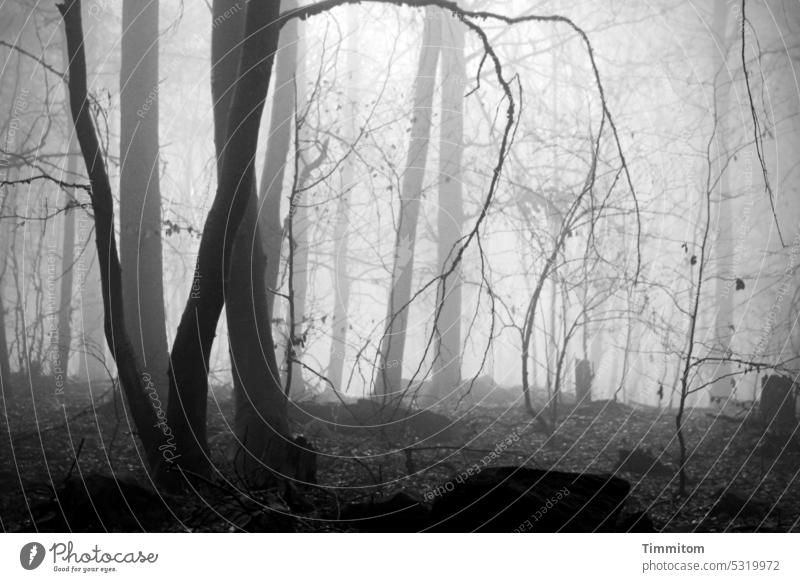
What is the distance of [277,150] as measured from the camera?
14.3ft

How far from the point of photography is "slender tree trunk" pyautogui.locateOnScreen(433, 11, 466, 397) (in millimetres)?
4266

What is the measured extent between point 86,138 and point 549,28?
2882 mm

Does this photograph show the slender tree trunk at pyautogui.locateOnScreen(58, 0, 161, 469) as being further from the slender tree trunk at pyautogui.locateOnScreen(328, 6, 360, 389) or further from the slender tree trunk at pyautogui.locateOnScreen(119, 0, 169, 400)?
the slender tree trunk at pyautogui.locateOnScreen(328, 6, 360, 389)

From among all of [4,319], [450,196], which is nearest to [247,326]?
[450,196]

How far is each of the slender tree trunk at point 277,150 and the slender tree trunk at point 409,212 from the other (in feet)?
2.61

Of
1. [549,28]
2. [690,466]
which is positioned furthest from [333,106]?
[690,466]

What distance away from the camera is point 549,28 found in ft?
13.7

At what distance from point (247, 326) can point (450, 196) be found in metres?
1.56

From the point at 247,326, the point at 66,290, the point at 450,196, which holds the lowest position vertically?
the point at 247,326

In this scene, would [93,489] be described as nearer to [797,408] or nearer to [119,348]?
[119,348]

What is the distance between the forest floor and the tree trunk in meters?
0.16

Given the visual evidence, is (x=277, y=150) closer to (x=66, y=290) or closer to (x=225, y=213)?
(x=225, y=213)

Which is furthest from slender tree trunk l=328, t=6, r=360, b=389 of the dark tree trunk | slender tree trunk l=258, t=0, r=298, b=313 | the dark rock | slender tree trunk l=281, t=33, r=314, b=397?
the dark rock

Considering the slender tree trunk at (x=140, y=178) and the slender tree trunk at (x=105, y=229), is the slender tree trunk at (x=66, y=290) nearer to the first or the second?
the slender tree trunk at (x=140, y=178)
